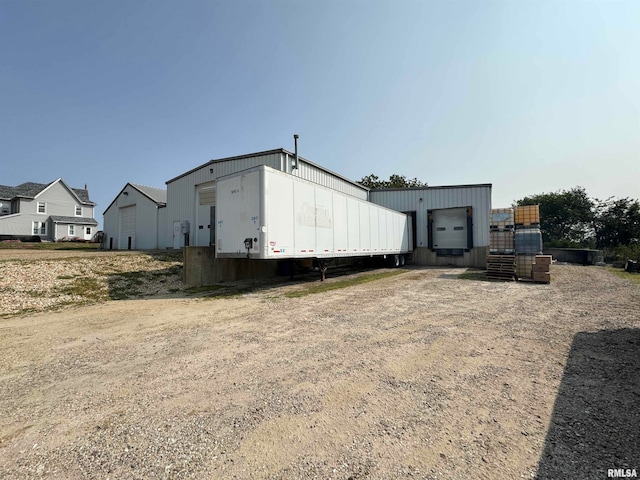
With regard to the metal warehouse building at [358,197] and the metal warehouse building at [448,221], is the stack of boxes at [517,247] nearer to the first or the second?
the metal warehouse building at [448,221]

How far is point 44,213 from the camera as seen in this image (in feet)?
128

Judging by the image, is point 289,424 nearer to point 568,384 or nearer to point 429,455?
point 429,455

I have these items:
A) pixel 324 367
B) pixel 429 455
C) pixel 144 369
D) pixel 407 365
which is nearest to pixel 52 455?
pixel 144 369

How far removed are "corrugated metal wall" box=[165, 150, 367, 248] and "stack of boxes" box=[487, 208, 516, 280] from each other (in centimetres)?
1077

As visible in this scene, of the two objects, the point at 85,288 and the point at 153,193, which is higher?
the point at 153,193

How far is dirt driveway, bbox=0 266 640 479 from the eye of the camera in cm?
241

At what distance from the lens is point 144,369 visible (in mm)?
4262

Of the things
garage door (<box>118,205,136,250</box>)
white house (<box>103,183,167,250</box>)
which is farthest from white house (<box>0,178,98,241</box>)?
garage door (<box>118,205,136,250</box>)

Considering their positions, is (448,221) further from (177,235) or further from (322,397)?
(322,397)

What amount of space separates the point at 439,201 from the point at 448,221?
1780 millimetres

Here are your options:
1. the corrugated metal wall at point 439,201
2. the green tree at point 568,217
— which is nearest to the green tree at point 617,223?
the green tree at point 568,217

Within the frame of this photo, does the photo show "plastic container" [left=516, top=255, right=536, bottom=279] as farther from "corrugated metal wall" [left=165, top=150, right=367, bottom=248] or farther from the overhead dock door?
"corrugated metal wall" [left=165, top=150, right=367, bottom=248]

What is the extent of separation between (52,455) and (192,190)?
20934 mm
